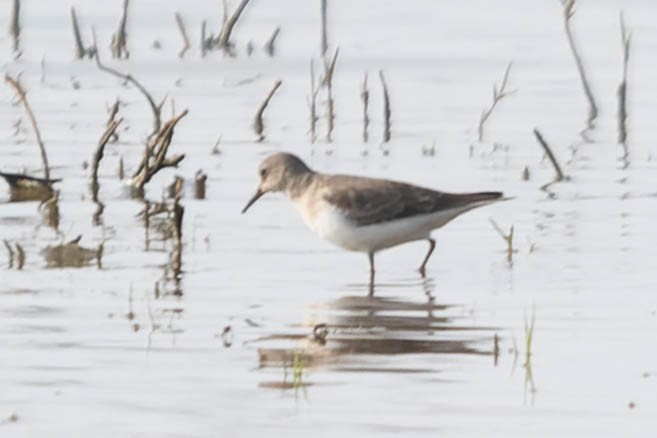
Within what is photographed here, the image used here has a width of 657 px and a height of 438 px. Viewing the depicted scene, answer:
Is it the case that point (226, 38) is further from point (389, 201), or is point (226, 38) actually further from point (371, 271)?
point (371, 271)

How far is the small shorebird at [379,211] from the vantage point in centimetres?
1223

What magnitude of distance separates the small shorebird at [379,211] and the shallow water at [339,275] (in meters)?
0.22

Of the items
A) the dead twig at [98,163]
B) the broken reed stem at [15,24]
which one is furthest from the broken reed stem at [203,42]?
the dead twig at [98,163]

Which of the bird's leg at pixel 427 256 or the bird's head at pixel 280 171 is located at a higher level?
the bird's head at pixel 280 171

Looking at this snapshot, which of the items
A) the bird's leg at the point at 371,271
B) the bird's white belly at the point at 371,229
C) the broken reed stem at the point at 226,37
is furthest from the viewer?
the broken reed stem at the point at 226,37

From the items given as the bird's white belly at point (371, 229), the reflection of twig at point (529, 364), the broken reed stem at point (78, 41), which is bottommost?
the reflection of twig at point (529, 364)

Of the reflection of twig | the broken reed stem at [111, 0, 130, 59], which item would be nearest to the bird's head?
the reflection of twig

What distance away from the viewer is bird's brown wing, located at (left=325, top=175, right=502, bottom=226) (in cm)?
1228

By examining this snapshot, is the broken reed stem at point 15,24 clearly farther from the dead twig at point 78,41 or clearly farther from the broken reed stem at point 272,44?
the broken reed stem at point 272,44

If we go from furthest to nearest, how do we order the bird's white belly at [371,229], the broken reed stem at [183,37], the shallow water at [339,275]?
the broken reed stem at [183,37], the bird's white belly at [371,229], the shallow water at [339,275]

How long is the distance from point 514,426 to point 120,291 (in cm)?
345

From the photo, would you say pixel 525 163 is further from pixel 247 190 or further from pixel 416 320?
pixel 416 320

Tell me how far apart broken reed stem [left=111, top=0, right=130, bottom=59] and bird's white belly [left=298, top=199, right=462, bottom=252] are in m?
9.85

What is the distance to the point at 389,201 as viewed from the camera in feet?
40.6
